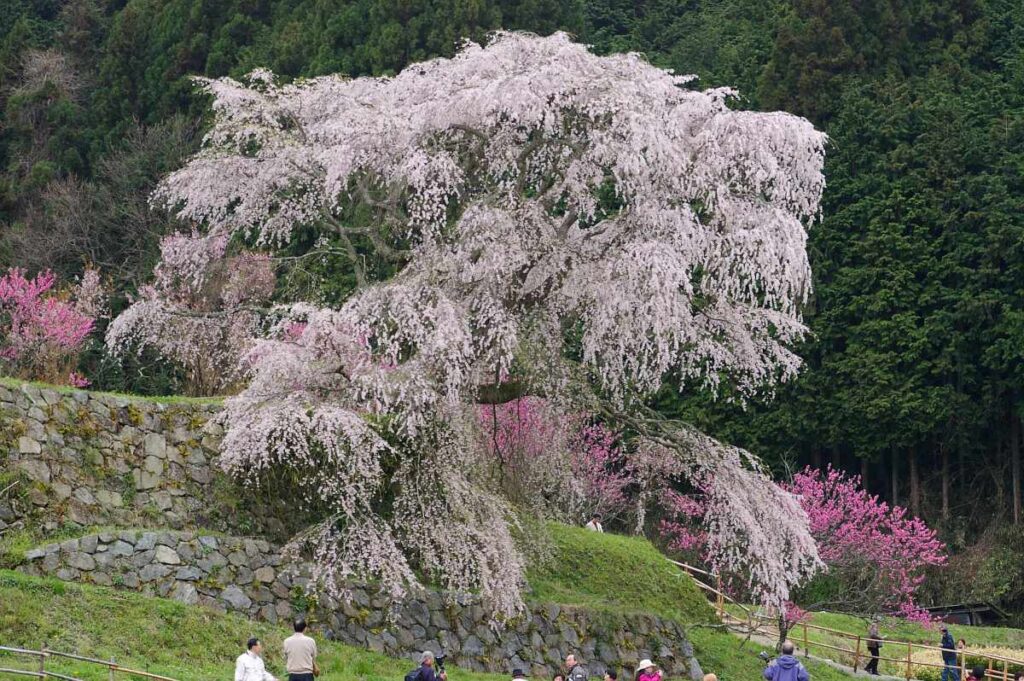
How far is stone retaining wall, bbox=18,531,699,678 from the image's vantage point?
50.8ft

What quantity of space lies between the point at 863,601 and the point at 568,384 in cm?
1385

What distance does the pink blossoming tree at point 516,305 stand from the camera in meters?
16.8

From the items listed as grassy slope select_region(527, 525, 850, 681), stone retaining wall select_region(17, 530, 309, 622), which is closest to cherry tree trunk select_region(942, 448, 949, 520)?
grassy slope select_region(527, 525, 850, 681)

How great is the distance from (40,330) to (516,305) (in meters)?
13.0

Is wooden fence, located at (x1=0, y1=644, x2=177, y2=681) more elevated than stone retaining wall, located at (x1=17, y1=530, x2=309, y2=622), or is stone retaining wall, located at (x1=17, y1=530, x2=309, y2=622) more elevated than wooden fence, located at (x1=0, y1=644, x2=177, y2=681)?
stone retaining wall, located at (x1=17, y1=530, x2=309, y2=622)

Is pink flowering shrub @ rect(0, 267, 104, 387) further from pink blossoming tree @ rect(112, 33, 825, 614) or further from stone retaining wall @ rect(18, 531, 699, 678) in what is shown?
stone retaining wall @ rect(18, 531, 699, 678)

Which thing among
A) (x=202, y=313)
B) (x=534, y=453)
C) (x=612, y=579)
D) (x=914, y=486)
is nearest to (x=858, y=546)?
(x=914, y=486)

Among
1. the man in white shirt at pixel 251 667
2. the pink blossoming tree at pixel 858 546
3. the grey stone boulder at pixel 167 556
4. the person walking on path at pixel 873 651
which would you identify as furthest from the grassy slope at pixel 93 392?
the pink blossoming tree at pixel 858 546

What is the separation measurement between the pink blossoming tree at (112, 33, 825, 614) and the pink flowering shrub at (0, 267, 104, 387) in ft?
27.4

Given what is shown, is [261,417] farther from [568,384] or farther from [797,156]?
[797,156]

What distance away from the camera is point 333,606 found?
16.6 m

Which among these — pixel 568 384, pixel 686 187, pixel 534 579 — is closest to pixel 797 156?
pixel 686 187

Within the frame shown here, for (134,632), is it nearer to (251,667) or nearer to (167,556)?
(167,556)

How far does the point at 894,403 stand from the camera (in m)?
34.6
